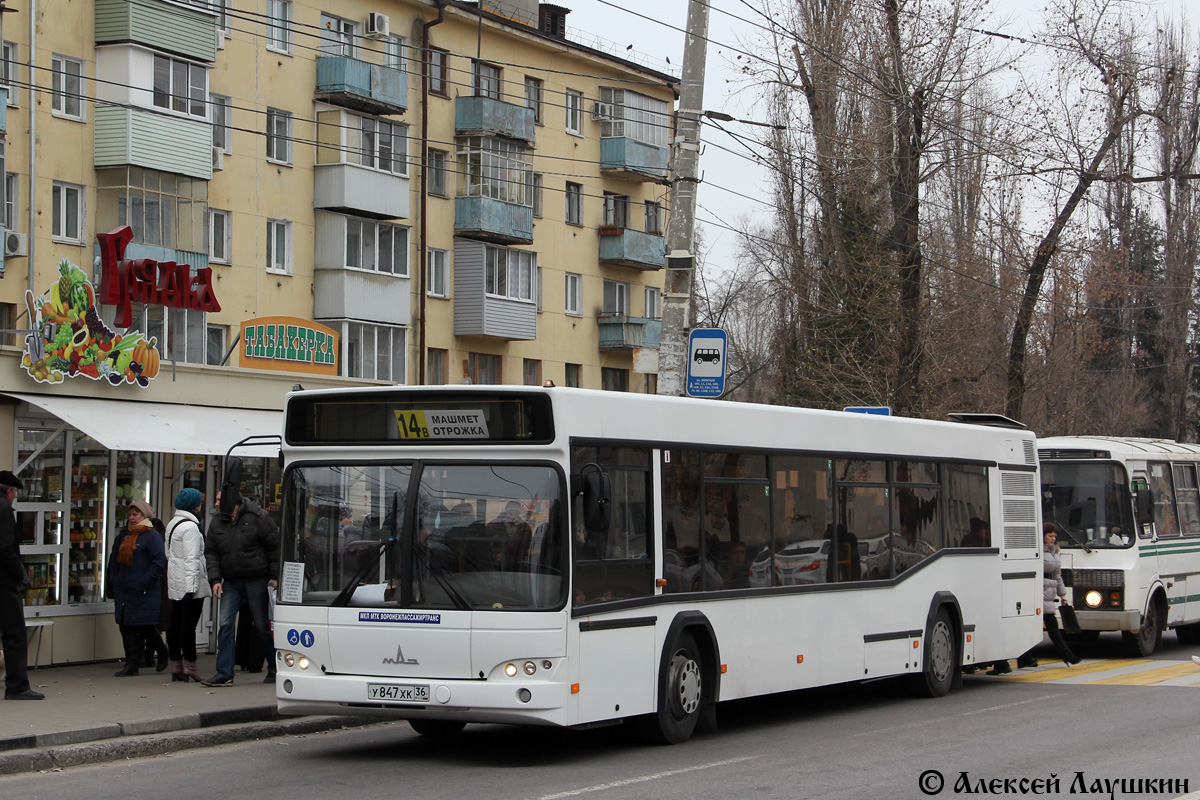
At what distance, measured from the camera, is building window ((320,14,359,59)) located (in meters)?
36.4

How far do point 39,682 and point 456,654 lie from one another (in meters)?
6.30

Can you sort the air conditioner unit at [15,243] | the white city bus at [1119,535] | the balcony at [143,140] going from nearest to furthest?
the white city bus at [1119,535], the air conditioner unit at [15,243], the balcony at [143,140]

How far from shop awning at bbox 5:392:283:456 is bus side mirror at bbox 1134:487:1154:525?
35.1 ft

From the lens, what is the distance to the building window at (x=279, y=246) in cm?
3447

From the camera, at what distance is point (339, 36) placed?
37.2 metres

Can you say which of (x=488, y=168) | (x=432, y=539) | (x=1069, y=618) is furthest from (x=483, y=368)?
(x=432, y=539)

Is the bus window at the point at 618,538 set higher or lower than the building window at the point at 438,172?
lower

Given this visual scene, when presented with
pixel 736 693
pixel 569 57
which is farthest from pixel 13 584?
pixel 569 57

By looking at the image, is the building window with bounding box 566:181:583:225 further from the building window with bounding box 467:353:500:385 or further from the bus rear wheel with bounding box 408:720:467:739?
the bus rear wheel with bounding box 408:720:467:739

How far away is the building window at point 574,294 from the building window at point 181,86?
15534 mm

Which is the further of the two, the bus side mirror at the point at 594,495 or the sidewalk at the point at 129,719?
the sidewalk at the point at 129,719

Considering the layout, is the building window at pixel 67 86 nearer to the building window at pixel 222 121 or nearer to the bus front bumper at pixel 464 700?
the building window at pixel 222 121

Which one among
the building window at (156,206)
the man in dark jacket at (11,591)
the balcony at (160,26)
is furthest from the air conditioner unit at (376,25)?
the man in dark jacket at (11,591)

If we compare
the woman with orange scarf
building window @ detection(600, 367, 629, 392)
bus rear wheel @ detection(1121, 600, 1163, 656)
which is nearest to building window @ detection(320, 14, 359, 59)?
building window @ detection(600, 367, 629, 392)
